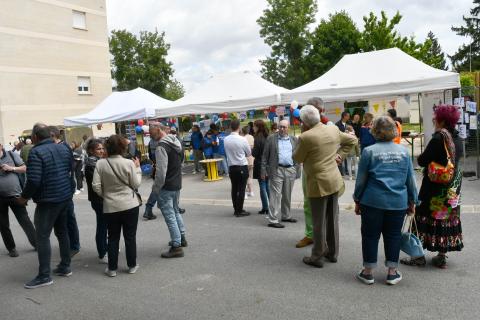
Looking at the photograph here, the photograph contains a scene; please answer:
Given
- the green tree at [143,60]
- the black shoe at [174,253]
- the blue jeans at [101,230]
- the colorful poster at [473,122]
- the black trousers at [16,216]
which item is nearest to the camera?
the blue jeans at [101,230]

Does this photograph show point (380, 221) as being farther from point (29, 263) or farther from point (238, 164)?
point (29, 263)

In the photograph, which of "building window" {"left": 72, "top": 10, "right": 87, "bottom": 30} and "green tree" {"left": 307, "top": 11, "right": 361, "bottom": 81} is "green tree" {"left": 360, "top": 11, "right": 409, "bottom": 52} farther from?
"building window" {"left": 72, "top": 10, "right": 87, "bottom": 30}

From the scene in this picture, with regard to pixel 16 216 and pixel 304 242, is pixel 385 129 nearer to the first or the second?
pixel 304 242

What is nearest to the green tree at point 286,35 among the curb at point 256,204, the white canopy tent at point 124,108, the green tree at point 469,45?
the green tree at point 469,45

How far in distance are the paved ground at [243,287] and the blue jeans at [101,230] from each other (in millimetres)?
227

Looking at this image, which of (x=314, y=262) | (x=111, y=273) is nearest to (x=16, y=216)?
(x=111, y=273)

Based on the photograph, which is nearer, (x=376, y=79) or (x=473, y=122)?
(x=473, y=122)

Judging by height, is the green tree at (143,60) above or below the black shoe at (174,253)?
above

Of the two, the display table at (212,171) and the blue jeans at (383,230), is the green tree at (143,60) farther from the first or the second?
the blue jeans at (383,230)

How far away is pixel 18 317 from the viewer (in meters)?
4.08

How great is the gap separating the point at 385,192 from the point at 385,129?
0.61 m

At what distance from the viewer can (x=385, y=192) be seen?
13.4 ft

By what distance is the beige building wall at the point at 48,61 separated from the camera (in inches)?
1001

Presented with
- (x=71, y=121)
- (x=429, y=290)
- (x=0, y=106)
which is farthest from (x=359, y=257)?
(x=0, y=106)
